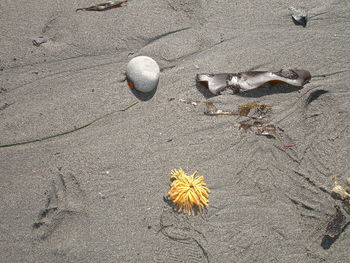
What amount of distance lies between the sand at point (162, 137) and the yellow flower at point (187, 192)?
4.1 inches

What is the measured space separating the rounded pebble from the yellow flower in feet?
3.40

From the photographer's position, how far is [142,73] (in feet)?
10.7

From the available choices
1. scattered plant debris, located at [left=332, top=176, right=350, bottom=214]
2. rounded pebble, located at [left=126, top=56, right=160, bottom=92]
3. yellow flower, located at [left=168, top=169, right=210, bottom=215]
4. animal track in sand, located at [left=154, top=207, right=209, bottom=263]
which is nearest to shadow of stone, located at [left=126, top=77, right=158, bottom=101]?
rounded pebble, located at [left=126, top=56, right=160, bottom=92]

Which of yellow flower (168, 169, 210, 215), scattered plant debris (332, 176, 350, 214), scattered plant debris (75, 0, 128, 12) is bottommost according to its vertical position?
yellow flower (168, 169, 210, 215)

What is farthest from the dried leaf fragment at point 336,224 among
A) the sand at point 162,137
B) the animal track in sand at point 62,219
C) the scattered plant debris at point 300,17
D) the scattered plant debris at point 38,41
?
the scattered plant debris at point 38,41

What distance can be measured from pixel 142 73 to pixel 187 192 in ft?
4.51

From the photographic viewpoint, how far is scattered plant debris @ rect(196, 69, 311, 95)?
3.46m

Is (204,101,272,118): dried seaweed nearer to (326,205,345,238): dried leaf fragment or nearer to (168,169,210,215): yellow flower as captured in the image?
(168,169,210,215): yellow flower

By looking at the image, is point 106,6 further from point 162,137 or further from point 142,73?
point 162,137

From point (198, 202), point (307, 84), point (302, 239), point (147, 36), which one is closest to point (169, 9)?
point (147, 36)

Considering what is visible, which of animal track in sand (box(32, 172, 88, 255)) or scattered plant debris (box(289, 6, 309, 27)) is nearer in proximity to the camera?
animal track in sand (box(32, 172, 88, 255))

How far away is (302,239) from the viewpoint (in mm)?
3084

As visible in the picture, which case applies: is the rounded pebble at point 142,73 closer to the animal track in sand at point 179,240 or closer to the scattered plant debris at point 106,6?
the scattered plant debris at point 106,6

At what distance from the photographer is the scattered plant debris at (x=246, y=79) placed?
11.4 ft
